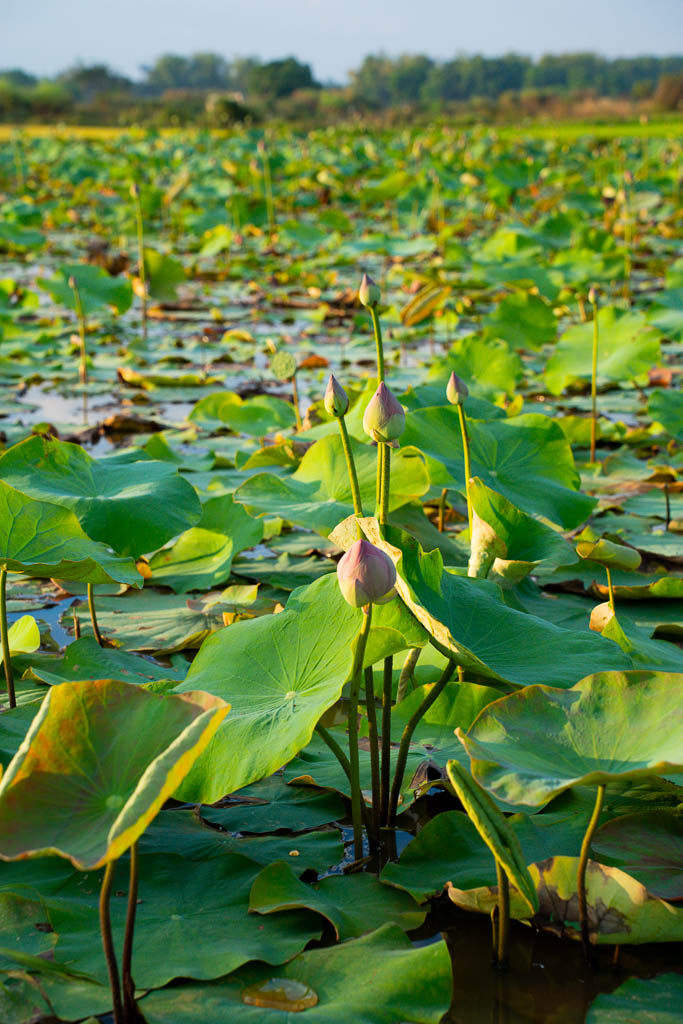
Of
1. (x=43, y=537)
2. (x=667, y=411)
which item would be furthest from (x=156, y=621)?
(x=667, y=411)

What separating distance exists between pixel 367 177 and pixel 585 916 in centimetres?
1060

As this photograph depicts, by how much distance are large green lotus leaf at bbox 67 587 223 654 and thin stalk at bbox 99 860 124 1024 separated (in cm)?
83

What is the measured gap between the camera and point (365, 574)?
3.04 ft

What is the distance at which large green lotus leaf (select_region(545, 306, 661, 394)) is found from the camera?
2.92 m

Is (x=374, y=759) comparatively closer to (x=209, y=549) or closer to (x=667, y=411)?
(x=209, y=549)

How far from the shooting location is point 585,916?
3.12ft

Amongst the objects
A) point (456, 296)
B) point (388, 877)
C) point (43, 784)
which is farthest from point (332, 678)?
point (456, 296)

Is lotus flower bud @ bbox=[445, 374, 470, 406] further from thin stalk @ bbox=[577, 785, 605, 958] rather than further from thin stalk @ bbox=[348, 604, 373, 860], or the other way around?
thin stalk @ bbox=[577, 785, 605, 958]

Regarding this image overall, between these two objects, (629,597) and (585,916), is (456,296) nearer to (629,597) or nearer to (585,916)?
(629,597)

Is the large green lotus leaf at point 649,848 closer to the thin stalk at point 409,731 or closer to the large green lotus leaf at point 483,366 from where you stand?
the thin stalk at point 409,731

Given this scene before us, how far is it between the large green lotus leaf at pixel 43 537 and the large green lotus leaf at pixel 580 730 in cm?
61

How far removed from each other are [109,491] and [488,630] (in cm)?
81

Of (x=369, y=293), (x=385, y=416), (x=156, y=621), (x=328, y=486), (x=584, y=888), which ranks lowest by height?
(x=156, y=621)

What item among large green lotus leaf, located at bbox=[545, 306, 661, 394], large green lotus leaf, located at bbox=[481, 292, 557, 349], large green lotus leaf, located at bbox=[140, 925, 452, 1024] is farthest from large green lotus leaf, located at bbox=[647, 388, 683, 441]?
large green lotus leaf, located at bbox=[140, 925, 452, 1024]
